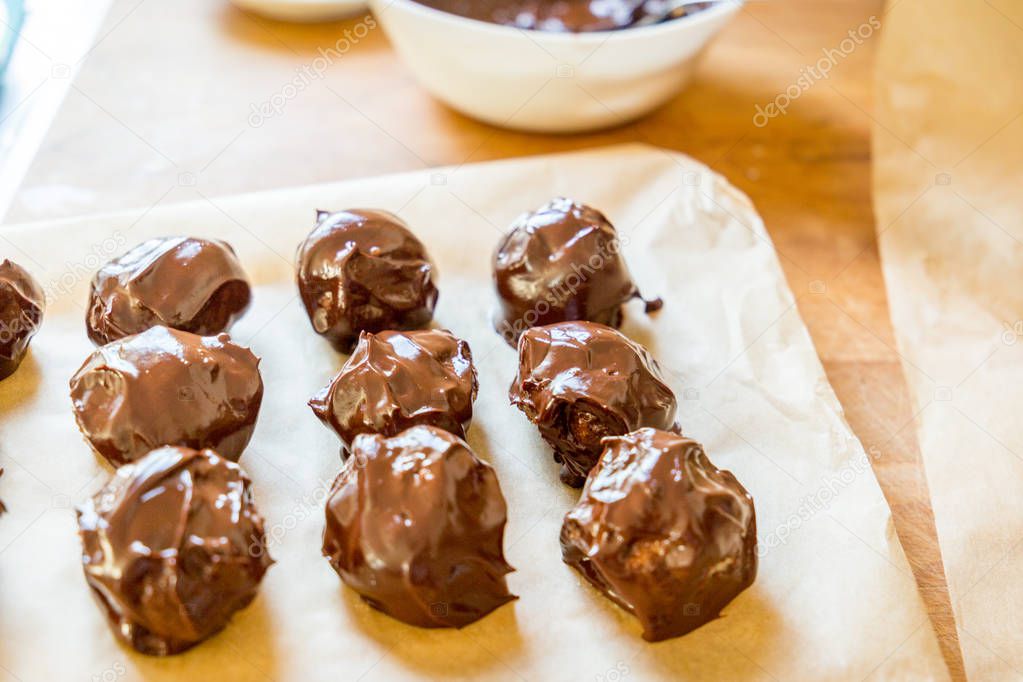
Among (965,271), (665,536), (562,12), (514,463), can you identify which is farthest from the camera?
(562,12)

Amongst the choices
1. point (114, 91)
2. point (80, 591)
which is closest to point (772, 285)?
point (80, 591)

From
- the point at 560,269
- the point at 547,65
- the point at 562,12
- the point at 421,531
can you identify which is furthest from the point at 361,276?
the point at 562,12

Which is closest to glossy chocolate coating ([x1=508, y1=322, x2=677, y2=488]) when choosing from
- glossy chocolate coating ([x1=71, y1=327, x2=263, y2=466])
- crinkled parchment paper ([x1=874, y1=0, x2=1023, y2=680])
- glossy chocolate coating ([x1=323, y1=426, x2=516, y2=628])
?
glossy chocolate coating ([x1=323, y1=426, x2=516, y2=628])

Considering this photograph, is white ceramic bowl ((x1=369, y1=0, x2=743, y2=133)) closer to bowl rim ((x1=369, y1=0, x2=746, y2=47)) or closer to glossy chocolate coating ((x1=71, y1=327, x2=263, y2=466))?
bowl rim ((x1=369, y1=0, x2=746, y2=47))

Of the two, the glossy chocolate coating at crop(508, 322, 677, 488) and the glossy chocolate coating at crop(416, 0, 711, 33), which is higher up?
the glossy chocolate coating at crop(416, 0, 711, 33)

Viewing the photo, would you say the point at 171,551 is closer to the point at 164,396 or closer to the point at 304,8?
the point at 164,396

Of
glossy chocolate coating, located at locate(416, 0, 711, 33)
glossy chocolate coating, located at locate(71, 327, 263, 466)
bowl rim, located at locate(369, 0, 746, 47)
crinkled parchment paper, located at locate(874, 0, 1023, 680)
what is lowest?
crinkled parchment paper, located at locate(874, 0, 1023, 680)

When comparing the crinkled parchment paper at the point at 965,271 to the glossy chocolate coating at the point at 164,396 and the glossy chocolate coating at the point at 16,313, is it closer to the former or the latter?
the glossy chocolate coating at the point at 164,396
